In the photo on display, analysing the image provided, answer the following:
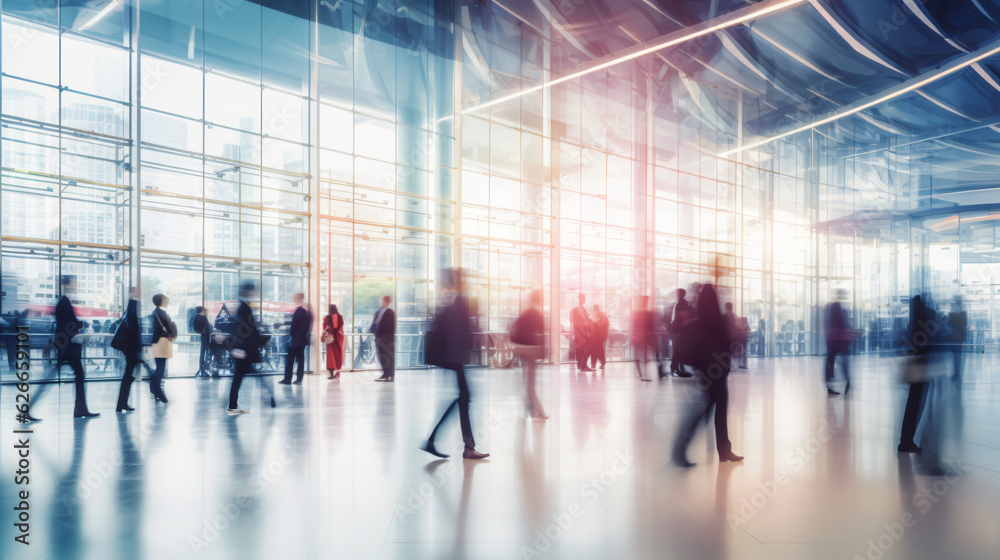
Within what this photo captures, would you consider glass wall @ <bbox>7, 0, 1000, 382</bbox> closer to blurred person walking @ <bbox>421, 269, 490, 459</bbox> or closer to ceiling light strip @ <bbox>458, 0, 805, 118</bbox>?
ceiling light strip @ <bbox>458, 0, 805, 118</bbox>

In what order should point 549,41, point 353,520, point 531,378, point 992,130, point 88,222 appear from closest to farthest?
point 353,520 → point 531,378 → point 88,222 → point 549,41 → point 992,130

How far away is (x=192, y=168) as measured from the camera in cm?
1395

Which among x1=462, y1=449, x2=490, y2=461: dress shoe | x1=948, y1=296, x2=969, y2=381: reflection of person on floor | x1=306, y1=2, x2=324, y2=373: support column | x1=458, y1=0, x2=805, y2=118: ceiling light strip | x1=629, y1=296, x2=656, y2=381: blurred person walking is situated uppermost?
x1=458, y1=0, x2=805, y2=118: ceiling light strip

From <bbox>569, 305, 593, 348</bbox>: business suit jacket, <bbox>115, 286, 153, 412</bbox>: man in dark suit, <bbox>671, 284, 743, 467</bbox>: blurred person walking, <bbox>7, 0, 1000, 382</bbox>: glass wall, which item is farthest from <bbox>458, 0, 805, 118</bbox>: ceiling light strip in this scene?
<bbox>671, 284, 743, 467</bbox>: blurred person walking

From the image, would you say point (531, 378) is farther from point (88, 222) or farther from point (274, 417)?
point (88, 222)

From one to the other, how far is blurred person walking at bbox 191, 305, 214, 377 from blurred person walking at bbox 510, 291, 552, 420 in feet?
28.3

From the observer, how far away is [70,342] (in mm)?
6773

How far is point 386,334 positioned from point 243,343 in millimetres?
4729

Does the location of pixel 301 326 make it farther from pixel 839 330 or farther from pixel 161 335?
pixel 839 330

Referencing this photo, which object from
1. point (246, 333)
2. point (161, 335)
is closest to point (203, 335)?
point (161, 335)

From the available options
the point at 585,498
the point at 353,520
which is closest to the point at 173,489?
the point at 353,520

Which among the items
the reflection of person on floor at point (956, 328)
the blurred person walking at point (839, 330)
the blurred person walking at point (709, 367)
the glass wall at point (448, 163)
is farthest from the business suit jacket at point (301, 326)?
the reflection of person on floor at point (956, 328)

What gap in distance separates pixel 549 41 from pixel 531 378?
563 inches

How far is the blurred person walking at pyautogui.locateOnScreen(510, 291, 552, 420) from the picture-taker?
7.10m
